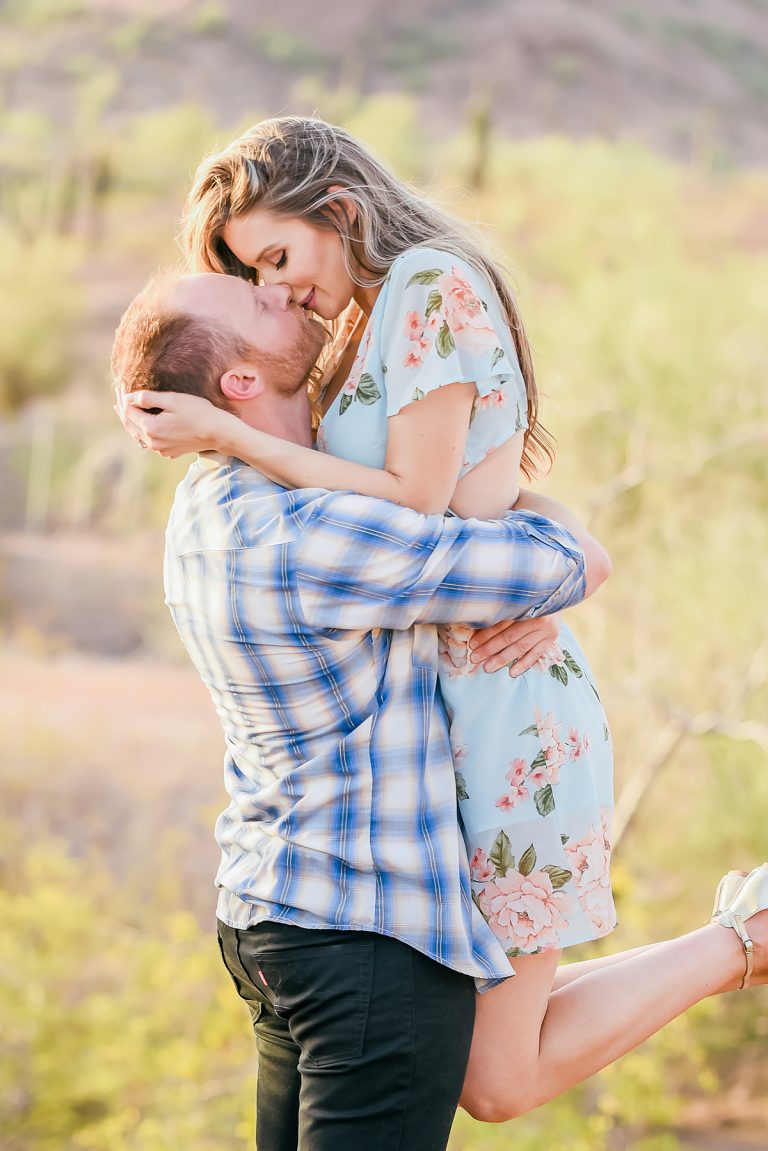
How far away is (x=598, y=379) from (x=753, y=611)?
5.67 ft

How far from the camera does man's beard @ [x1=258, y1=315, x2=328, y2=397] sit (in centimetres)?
156

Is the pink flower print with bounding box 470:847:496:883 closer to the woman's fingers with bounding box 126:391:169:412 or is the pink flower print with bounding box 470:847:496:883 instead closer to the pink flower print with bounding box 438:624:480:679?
the pink flower print with bounding box 438:624:480:679

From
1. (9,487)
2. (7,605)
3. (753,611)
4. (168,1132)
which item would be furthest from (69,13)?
(168,1132)

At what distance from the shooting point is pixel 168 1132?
5.29 meters

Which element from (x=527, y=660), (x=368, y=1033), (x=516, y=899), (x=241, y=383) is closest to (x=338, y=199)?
(x=241, y=383)

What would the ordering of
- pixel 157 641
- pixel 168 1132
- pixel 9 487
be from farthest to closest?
pixel 9 487 → pixel 157 641 → pixel 168 1132

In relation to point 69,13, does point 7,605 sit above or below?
below

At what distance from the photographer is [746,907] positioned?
178 cm

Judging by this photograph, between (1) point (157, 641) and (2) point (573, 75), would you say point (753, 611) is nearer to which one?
(1) point (157, 641)

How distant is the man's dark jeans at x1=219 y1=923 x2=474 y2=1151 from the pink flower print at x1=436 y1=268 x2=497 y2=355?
0.66 meters

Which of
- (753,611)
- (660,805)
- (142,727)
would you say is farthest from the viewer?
(142,727)

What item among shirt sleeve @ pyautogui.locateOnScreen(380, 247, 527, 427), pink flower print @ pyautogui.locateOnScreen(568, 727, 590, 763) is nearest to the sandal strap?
pink flower print @ pyautogui.locateOnScreen(568, 727, 590, 763)

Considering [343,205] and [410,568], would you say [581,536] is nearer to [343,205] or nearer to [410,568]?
[410,568]

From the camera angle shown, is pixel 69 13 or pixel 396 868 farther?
pixel 69 13
